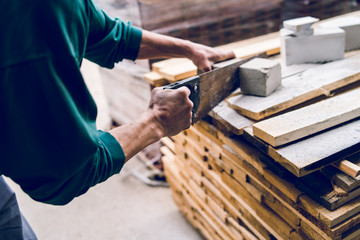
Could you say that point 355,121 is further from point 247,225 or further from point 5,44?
point 5,44

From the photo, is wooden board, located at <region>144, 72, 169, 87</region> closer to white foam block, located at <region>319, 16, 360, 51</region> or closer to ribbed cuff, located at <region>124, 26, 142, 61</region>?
ribbed cuff, located at <region>124, 26, 142, 61</region>

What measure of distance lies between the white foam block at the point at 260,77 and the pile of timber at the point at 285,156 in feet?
0.18

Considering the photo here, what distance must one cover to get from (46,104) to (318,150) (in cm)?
123

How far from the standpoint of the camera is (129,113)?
14.3 ft

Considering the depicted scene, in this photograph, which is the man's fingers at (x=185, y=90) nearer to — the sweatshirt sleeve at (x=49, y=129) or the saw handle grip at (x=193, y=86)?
the saw handle grip at (x=193, y=86)

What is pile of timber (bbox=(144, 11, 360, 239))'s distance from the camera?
1.53 metres

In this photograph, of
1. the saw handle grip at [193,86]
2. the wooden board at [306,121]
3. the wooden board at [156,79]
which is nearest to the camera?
the wooden board at [306,121]

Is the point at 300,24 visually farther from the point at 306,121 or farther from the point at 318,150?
the point at 318,150

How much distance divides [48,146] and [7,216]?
0.95 metres

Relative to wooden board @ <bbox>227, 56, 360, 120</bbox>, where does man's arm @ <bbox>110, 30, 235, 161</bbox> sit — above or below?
above

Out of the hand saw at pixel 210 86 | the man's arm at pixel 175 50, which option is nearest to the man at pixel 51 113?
the hand saw at pixel 210 86

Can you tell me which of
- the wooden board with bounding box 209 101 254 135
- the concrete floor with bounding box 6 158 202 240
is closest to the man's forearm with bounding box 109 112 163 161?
the wooden board with bounding box 209 101 254 135

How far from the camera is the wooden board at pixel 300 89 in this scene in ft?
6.22

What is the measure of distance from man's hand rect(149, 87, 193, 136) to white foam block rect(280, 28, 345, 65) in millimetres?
1115
